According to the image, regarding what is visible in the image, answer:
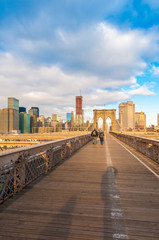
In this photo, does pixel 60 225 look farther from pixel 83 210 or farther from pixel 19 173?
pixel 19 173

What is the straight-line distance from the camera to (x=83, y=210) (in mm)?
3303

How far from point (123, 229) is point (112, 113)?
11803 cm

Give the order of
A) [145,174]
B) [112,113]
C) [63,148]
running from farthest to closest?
[112,113] < [63,148] < [145,174]

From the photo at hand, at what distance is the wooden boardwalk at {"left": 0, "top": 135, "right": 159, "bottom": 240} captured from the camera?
8.58 feet

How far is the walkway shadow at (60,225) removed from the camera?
2579mm

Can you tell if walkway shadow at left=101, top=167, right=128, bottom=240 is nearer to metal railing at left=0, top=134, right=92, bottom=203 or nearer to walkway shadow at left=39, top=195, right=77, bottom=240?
walkway shadow at left=39, top=195, right=77, bottom=240

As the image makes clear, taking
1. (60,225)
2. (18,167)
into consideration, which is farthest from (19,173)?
(60,225)

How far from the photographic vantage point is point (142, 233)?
8.52 ft

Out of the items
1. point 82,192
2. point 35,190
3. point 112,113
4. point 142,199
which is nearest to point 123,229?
point 142,199

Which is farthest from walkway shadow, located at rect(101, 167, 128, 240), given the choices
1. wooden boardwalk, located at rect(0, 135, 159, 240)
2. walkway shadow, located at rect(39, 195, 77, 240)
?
walkway shadow, located at rect(39, 195, 77, 240)

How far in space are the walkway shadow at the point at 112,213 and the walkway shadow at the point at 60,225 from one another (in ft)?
2.15

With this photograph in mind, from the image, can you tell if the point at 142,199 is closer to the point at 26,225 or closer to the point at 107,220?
the point at 107,220

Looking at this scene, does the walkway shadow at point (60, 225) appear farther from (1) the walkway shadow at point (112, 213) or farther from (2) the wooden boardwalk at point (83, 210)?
(1) the walkway shadow at point (112, 213)

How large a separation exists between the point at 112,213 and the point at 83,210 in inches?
23.5
